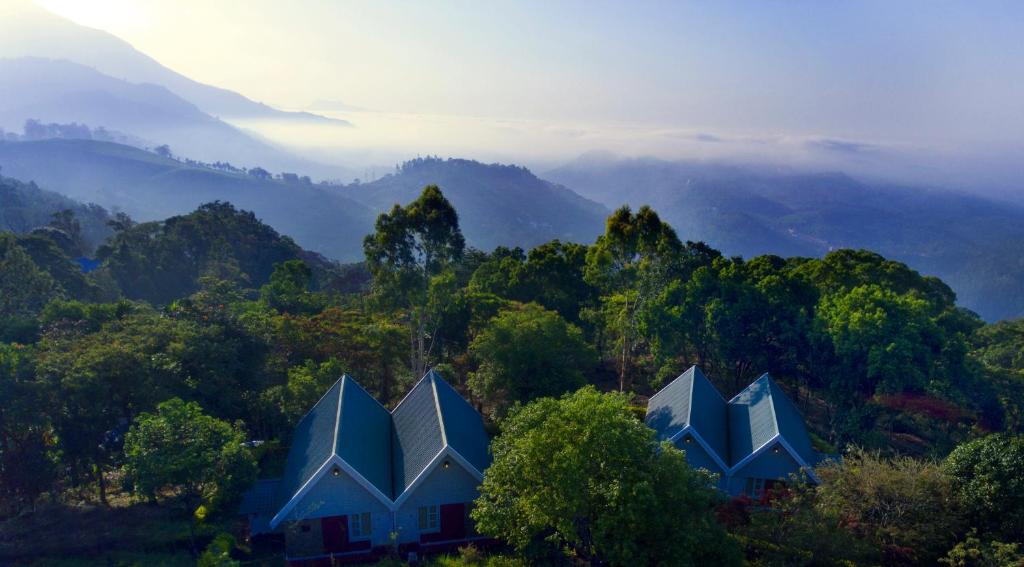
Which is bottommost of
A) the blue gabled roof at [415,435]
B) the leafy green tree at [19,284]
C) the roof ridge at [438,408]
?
the blue gabled roof at [415,435]

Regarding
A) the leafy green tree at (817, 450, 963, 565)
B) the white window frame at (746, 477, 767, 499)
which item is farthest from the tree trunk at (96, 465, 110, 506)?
the leafy green tree at (817, 450, 963, 565)

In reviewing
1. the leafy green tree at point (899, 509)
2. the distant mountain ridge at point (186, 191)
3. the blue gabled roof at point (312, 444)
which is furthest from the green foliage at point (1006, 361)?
the distant mountain ridge at point (186, 191)

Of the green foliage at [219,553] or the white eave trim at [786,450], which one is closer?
the green foliage at [219,553]

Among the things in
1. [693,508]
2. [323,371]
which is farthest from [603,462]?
[323,371]

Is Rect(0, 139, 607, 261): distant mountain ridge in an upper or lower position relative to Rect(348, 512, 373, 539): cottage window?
upper

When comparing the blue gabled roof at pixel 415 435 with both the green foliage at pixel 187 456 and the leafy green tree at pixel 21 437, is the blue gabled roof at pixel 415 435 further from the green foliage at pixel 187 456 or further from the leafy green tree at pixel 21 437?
the leafy green tree at pixel 21 437

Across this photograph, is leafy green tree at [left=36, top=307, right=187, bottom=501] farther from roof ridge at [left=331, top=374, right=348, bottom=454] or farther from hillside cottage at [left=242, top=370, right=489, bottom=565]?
roof ridge at [left=331, top=374, right=348, bottom=454]
